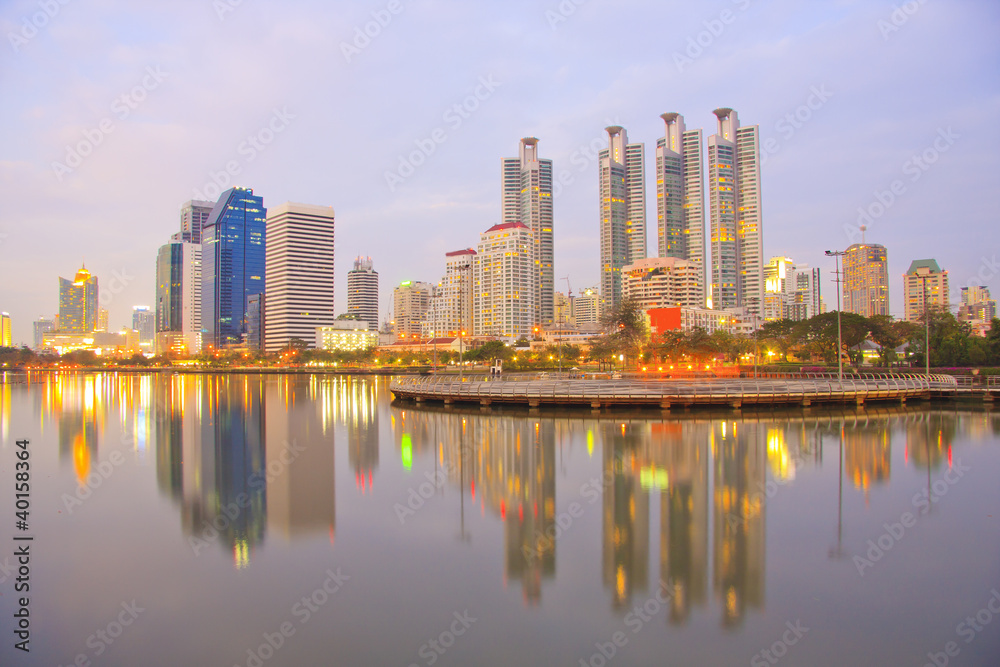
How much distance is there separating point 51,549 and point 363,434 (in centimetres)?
1880

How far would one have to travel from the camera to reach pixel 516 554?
43.4 ft

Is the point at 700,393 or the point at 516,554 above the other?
the point at 700,393

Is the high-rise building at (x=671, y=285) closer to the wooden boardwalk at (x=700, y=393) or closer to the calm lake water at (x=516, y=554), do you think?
the wooden boardwalk at (x=700, y=393)

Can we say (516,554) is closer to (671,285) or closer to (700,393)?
(700,393)

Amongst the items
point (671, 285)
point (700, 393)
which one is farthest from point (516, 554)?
point (671, 285)

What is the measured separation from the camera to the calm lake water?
31.8ft

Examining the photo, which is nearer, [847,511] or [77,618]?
[77,618]

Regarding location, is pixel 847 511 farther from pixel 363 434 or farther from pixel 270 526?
pixel 363 434

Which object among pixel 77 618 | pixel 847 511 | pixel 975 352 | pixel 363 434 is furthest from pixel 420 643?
pixel 975 352

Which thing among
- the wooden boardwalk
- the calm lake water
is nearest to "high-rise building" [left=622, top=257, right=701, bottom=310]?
the wooden boardwalk

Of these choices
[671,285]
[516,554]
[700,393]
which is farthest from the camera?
[671,285]

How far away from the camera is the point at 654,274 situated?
199 metres

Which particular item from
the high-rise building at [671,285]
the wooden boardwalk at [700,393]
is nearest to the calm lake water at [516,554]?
the wooden boardwalk at [700,393]

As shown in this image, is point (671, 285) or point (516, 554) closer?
point (516, 554)
